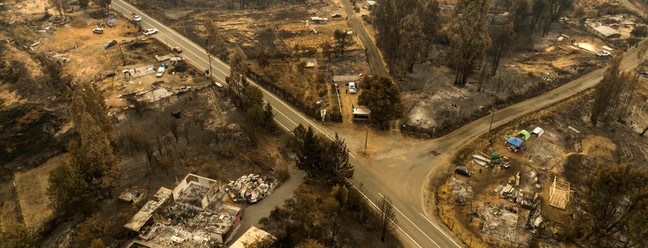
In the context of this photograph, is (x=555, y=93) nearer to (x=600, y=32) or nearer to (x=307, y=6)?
(x=600, y=32)

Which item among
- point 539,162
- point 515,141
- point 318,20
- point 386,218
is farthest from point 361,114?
point 318,20

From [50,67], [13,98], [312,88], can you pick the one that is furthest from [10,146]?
[312,88]

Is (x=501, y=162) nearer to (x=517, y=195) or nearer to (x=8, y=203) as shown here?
(x=517, y=195)

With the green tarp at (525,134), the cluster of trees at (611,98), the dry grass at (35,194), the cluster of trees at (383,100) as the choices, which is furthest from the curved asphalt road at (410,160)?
the dry grass at (35,194)

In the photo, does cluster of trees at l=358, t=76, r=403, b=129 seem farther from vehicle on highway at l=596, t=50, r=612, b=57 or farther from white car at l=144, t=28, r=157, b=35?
white car at l=144, t=28, r=157, b=35

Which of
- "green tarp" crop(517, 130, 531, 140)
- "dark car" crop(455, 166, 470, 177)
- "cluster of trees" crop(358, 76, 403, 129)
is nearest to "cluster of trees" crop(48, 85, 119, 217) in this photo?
"cluster of trees" crop(358, 76, 403, 129)
